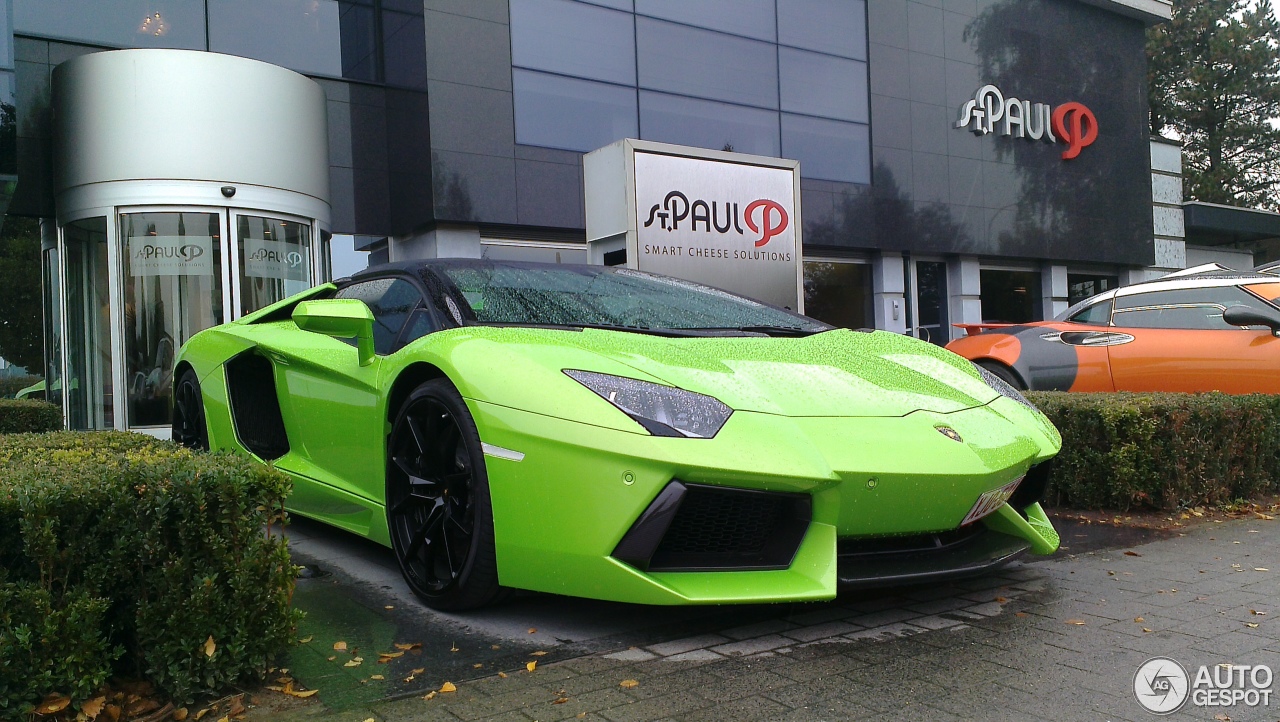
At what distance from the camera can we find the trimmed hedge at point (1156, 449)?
4988 mm

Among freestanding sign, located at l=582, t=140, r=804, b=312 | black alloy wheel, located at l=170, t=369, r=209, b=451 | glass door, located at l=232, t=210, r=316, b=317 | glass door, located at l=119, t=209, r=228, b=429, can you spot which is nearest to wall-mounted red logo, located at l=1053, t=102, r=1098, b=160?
freestanding sign, located at l=582, t=140, r=804, b=312

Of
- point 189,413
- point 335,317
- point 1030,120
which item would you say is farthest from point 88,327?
point 1030,120

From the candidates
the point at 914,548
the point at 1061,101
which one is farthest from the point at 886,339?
the point at 1061,101

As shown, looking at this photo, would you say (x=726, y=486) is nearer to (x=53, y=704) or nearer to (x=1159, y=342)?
(x=53, y=704)

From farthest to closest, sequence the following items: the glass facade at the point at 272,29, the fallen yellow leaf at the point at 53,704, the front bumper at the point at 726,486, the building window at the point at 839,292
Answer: the building window at the point at 839,292
the glass facade at the point at 272,29
the front bumper at the point at 726,486
the fallen yellow leaf at the point at 53,704

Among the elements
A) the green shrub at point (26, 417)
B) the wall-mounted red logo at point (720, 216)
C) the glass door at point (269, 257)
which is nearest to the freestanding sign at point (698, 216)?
the wall-mounted red logo at point (720, 216)

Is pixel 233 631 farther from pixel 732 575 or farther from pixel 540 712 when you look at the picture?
pixel 732 575

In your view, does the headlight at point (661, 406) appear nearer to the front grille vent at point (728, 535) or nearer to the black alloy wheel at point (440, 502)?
the front grille vent at point (728, 535)

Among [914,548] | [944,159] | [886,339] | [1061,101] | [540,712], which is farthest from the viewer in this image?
[1061,101]

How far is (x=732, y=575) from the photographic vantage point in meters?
2.69

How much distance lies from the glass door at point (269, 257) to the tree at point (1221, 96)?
118 feet

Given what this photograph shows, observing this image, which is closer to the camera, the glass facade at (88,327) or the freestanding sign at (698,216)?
the freestanding sign at (698,216)

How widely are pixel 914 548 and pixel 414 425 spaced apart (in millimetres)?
1656

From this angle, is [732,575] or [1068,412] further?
[1068,412]
